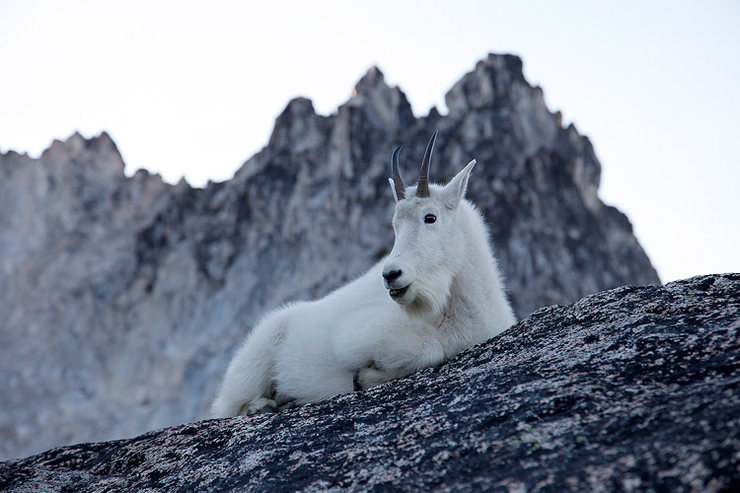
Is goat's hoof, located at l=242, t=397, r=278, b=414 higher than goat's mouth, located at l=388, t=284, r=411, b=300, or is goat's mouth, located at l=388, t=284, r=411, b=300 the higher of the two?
goat's mouth, located at l=388, t=284, r=411, b=300

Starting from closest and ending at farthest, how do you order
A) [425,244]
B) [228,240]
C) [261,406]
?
1. [425,244]
2. [261,406]
3. [228,240]

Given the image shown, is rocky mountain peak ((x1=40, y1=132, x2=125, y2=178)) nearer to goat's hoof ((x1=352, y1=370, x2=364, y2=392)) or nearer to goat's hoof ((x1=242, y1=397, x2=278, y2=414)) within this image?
goat's hoof ((x1=242, y1=397, x2=278, y2=414))

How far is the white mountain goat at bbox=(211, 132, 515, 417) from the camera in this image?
5.09m

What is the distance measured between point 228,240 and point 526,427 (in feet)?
125

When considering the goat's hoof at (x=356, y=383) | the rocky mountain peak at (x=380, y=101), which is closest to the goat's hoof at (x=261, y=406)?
the goat's hoof at (x=356, y=383)

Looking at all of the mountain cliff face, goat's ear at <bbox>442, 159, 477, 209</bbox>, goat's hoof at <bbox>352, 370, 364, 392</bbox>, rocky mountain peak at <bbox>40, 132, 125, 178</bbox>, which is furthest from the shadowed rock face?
rocky mountain peak at <bbox>40, 132, 125, 178</bbox>

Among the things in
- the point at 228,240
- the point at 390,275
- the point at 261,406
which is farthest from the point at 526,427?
the point at 228,240

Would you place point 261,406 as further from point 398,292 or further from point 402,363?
point 398,292

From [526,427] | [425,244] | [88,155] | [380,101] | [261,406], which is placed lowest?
[526,427]

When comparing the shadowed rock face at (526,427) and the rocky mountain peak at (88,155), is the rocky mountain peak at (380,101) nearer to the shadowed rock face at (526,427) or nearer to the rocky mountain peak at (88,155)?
the rocky mountain peak at (88,155)

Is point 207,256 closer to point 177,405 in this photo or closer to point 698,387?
point 177,405

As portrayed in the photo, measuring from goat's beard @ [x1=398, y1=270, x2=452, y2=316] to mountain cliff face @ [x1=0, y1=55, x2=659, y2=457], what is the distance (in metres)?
29.3

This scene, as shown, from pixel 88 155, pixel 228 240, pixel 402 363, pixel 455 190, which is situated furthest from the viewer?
pixel 88 155

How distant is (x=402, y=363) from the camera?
16.1 ft
